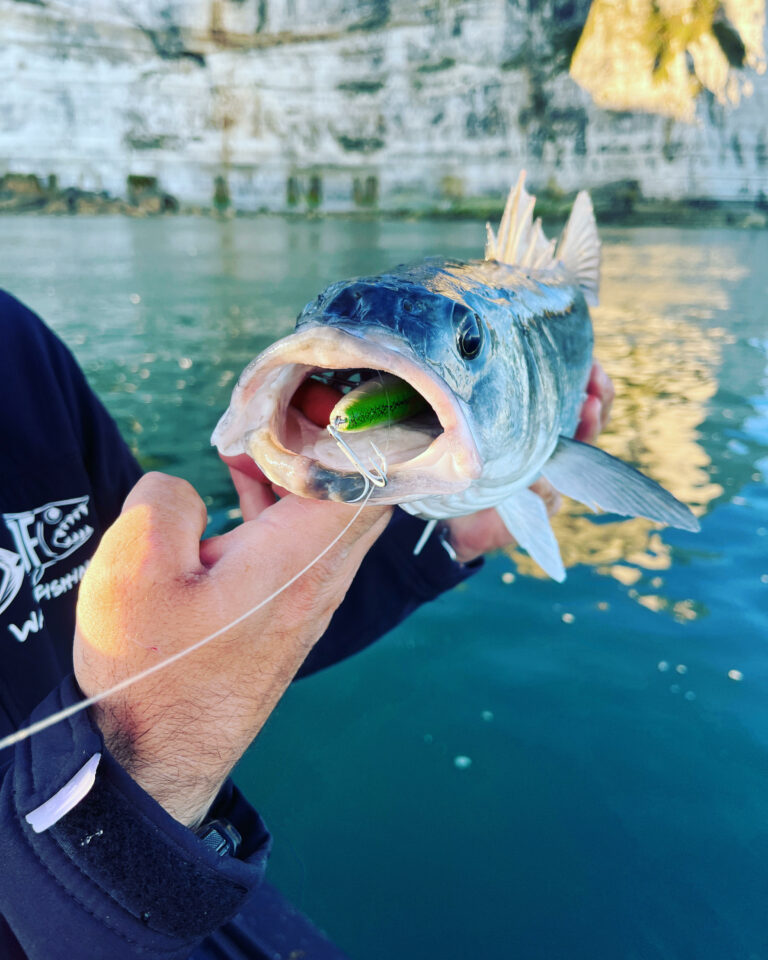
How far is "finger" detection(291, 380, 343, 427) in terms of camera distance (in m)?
1.37

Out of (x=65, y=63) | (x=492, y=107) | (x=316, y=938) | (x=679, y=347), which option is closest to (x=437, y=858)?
(x=316, y=938)

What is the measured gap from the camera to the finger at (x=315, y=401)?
137cm

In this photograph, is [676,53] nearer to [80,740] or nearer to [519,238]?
[519,238]

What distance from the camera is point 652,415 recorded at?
7.75 meters

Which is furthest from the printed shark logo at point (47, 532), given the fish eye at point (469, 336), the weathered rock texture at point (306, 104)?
the weathered rock texture at point (306, 104)

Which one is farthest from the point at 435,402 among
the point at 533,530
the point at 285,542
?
the point at 533,530

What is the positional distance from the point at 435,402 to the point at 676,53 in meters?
60.6

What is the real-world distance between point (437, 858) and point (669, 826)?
3.06 ft

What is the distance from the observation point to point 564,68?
52438mm

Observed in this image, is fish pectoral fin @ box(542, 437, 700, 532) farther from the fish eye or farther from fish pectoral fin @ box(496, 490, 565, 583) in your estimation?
the fish eye

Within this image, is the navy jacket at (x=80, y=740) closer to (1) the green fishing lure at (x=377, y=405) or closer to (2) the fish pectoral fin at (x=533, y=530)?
(2) the fish pectoral fin at (x=533, y=530)

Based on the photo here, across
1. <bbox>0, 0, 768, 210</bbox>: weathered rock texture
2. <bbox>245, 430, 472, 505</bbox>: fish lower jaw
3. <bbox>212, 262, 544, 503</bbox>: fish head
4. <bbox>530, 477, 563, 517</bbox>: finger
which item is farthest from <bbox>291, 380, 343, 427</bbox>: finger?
<bbox>0, 0, 768, 210</bbox>: weathered rock texture

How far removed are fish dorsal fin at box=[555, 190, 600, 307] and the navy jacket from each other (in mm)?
1513

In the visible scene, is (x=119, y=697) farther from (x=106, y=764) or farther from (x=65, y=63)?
(x=65, y=63)
